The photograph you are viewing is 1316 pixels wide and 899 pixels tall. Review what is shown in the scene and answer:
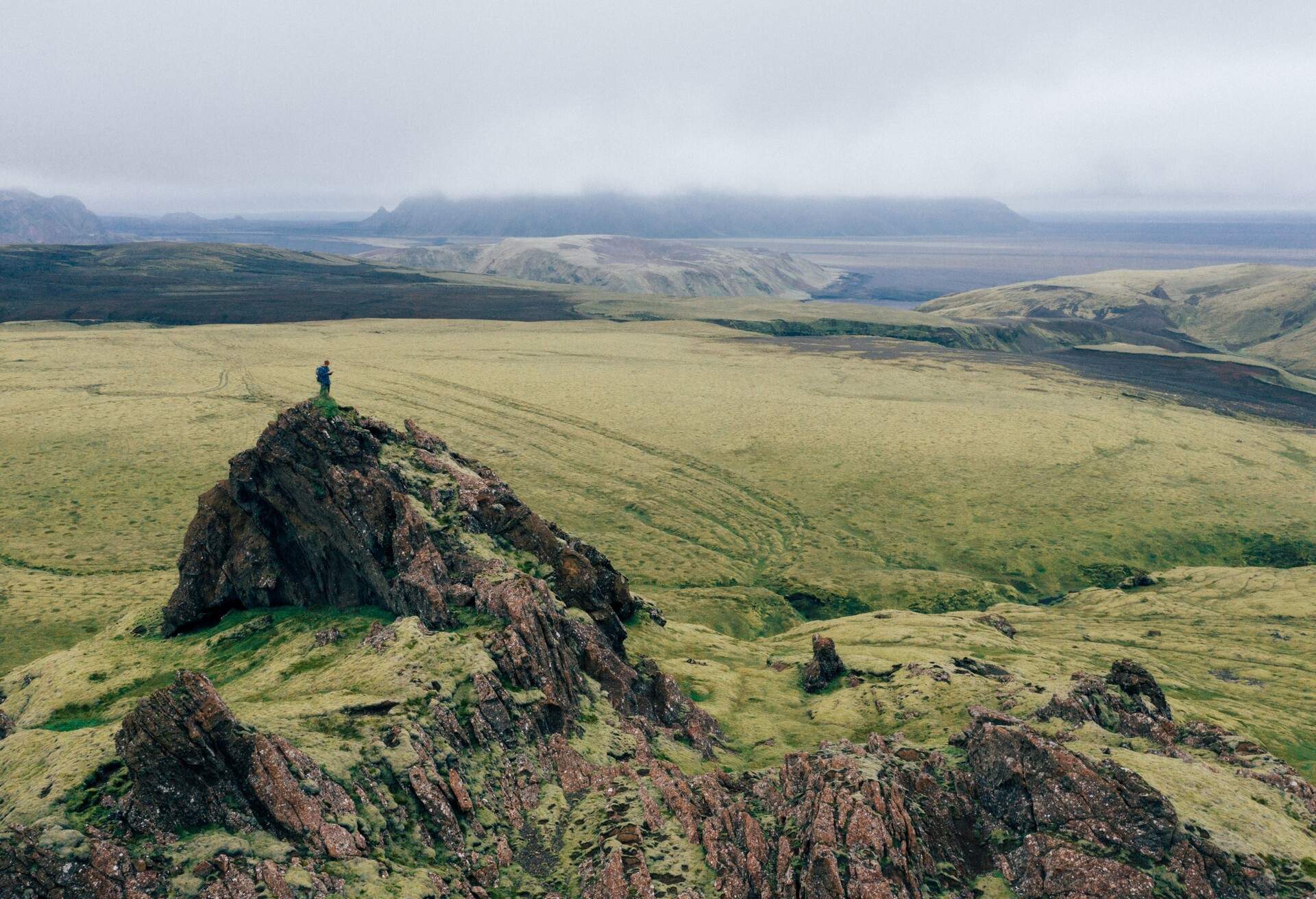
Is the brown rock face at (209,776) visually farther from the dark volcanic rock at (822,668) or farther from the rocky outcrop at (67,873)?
the dark volcanic rock at (822,668)

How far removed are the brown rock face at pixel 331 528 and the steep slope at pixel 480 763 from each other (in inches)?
7.1

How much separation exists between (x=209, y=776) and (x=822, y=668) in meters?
37.8

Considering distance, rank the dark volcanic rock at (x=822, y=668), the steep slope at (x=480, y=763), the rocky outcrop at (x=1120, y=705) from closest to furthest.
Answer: the steep slope at (x=480, y=763) → the rocky outcrop at (x=1120, y=705) → the dark volcanic rock at (x=822, y=668)

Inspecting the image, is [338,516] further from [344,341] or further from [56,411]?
[344,341]

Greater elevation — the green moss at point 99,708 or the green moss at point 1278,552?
the green moss at point 99,708

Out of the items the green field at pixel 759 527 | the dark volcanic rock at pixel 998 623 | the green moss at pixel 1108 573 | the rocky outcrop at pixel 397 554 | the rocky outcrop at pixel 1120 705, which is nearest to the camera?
the rocky outcrop at pixel 397 554

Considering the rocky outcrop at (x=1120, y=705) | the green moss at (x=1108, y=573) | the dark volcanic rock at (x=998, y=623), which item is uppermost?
the rocky outcrop at (x=1120, y=705)

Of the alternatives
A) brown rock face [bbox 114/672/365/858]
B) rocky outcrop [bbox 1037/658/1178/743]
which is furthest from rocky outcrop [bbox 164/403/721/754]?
rocky outcrop [bbox 1037/658/1178/743]

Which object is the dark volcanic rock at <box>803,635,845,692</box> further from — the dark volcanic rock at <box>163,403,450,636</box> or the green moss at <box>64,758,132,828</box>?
the green moss at <box>64,758,132,828</box>

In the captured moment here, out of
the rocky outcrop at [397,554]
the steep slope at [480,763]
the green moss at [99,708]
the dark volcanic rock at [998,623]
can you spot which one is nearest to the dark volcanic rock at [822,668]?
the steep slope at [480,763]

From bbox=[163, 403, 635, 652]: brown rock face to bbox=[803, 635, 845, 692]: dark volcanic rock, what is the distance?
1473cm

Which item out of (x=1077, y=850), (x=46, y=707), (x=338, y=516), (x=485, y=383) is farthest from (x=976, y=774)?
(x=485, y=383)

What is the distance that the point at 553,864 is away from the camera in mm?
25422

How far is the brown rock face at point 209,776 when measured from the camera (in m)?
20.5
